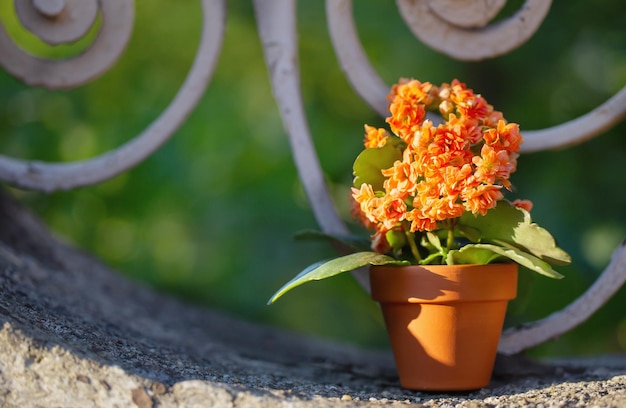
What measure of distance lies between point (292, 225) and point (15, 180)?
4.41 feet

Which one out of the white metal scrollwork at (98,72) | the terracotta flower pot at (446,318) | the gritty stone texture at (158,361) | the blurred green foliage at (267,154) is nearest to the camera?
the gritty stone texture at (158,361)

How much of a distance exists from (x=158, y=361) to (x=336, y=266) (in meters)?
0.32

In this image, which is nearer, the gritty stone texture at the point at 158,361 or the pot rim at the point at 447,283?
the gritty stone texture at the point at 158,361

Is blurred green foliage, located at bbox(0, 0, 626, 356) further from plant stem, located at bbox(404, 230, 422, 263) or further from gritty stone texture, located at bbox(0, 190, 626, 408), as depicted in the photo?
plant stem, located at bbox(404, 230, 422, 263)

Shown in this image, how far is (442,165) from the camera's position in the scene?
1157 mm

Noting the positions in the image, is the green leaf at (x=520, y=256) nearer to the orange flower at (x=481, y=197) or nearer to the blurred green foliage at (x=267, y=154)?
the orange flower at (x=481, y=197)

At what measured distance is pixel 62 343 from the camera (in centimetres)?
100

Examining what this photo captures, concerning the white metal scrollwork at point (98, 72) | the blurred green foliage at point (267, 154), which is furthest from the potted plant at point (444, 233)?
the blurred green foliage at point (267, 154)

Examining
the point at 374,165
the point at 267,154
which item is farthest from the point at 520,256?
the point at 267,154

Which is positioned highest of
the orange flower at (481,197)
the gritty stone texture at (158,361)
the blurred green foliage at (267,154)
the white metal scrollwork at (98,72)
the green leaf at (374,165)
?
the blurred green foliage at (267,154)

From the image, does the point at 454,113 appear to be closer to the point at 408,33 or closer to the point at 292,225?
the point at 408,33

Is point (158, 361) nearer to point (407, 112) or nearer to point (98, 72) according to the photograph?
point (407, 112)

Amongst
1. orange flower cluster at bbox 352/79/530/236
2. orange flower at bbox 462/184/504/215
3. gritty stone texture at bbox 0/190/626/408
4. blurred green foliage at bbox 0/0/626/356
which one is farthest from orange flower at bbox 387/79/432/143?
blurred green foliage at bbox 0/0/626/356

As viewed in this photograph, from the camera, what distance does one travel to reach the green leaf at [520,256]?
112 cm
